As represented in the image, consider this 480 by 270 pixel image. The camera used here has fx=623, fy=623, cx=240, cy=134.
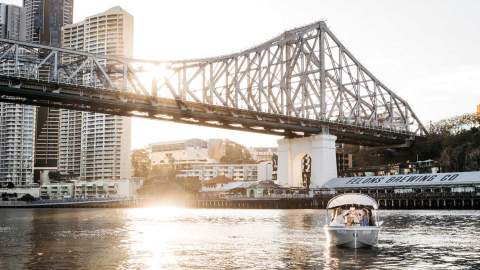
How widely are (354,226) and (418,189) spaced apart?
72.7m

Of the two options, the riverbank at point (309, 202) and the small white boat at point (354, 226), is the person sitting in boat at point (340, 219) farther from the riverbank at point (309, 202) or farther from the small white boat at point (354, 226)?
the riverbank at point (309, 202)

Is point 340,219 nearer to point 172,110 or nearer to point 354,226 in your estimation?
point 354,226

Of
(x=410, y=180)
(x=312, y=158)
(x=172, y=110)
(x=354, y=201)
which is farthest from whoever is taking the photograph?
(x=312, y=158)

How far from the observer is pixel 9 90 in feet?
248

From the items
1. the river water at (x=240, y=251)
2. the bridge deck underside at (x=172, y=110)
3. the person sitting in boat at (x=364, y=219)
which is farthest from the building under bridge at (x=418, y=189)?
the person sitting in boat at (x=364, y=219)

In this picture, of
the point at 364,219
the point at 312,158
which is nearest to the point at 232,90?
the point at 312,158

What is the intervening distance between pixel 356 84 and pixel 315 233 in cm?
8481

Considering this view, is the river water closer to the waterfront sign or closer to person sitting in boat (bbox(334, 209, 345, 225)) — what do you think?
person sitting in boat (bbox(334, 209, 345, 225))

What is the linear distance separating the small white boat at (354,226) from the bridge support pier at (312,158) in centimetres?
7826

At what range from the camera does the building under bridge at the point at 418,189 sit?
313ft

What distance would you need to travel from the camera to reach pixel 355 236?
3747cm

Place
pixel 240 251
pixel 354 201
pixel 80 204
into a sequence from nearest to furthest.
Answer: pixel 240 251 → pixel 354 201 → pixel 80 204

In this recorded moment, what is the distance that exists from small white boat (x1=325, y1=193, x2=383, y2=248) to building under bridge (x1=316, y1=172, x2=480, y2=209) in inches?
2314

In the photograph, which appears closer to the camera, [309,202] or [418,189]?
[418,189]
